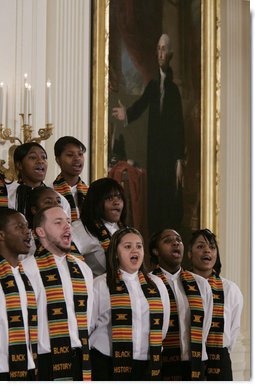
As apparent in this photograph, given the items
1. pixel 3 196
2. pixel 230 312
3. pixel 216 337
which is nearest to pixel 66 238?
pixel 3 196

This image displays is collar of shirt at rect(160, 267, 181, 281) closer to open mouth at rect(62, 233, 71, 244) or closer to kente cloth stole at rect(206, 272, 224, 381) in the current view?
kente cloth stole at rect(206, 272, 224, 381)

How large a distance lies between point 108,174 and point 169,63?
1.64 m

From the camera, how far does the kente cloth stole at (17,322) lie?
511cm

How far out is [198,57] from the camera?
33.4 feet

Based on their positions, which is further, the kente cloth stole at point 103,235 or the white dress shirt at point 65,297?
the kente cloth stole at point 103,235

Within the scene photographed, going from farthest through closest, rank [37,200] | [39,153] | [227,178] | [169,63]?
[227,178], [169,63], [39,153], [37,200]

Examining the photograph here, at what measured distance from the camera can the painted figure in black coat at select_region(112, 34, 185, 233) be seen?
966 centimetres

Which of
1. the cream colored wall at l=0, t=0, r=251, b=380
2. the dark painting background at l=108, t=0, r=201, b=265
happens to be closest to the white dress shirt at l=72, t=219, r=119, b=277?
the cream colored wall at l=0, t=0, r=251, b=380

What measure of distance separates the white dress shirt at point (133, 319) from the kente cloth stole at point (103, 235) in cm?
34

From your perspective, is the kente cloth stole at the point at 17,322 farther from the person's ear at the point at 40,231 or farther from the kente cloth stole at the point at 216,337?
the kente cloth stole at the point at 216,337

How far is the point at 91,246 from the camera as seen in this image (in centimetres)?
628

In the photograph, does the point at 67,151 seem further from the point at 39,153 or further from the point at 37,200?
the point at 37,200

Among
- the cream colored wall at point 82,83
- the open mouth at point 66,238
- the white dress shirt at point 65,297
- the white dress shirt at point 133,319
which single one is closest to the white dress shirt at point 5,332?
the white dress shirt at point 65,297

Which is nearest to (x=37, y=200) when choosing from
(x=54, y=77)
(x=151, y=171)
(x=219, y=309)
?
(x=219, y=309)
